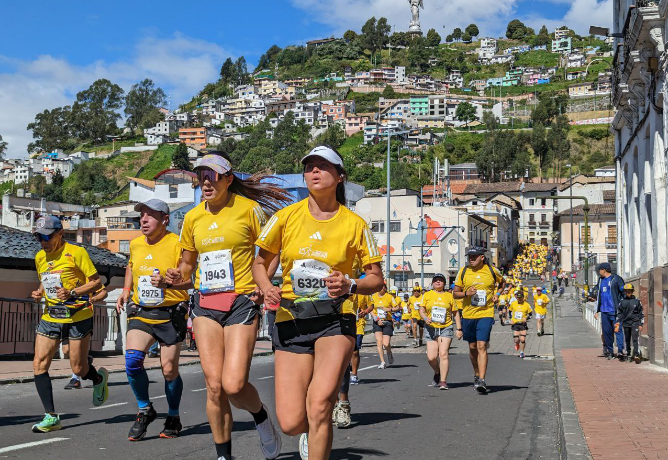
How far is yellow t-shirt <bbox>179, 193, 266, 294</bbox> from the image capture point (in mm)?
6207

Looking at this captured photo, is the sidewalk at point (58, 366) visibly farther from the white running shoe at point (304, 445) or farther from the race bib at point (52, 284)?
the white running shoe at point (304, 445)

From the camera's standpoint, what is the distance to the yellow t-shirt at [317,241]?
16.9 ft

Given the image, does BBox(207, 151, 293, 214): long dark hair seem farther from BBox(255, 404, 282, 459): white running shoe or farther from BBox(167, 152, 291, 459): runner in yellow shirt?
BBox(255, 404, 282, 459): white running shoe

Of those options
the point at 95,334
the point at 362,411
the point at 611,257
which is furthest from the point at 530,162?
the point at 362,411

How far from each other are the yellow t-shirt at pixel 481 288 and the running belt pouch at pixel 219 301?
19.2ft

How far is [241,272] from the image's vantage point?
6215 mm

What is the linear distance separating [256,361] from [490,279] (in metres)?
9.14

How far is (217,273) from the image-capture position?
618cm

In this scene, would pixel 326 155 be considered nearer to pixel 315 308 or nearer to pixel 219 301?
pixel 315 308

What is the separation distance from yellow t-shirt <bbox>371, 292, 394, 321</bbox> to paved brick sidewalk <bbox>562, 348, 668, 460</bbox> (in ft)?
11.6

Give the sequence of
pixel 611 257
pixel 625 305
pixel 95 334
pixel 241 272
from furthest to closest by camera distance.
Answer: pixel 611 257 → pixel 95 334 → pixel 625 305 → pixel 241 272

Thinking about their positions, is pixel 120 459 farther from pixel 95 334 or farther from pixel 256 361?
pixel 95 334

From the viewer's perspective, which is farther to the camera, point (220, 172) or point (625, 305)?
point (625, 305)

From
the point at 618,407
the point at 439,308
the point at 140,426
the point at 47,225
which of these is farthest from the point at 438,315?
the point at 47,225
